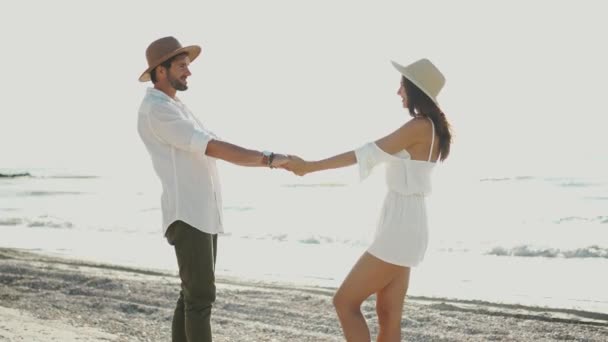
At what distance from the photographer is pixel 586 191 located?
26.4 meters

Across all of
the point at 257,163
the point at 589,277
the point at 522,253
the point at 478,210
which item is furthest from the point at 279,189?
the point at 257,163

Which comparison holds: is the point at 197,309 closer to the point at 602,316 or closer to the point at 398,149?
the point at 398,149

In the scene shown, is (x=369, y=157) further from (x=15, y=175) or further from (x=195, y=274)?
(x=15, y=175)

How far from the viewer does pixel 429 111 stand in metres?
3.74

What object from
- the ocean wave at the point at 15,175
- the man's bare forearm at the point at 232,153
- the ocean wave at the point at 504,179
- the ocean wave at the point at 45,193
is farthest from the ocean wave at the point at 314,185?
the man's bare forearm at the point at 232,153

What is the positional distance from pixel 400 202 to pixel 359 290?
0.50m

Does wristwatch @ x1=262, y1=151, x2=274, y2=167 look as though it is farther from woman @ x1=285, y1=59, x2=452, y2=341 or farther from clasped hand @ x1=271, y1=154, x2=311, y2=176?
woman @ x1=285, y1=59, x2=452, y2=341

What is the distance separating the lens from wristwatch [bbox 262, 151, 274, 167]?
4.20m

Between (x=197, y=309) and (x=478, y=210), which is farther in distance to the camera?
(x=478, y=210)

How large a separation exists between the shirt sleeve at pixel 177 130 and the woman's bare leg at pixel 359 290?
1.03 metres

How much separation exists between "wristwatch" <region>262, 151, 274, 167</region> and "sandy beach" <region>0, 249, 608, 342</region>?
2397mm

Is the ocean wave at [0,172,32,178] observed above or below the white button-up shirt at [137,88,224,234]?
above

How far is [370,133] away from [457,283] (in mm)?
42834

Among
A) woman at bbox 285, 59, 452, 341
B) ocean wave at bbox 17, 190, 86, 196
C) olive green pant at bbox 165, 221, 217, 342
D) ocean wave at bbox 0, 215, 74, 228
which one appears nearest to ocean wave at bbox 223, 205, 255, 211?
ocean wave at bbox 0, 215, 74, 228
